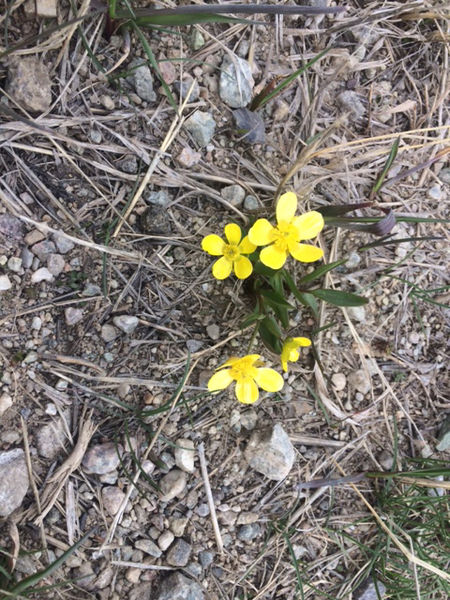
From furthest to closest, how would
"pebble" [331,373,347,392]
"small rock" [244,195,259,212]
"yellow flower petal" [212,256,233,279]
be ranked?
"pebble" [331,373,347,392], "small rock" [244,195,259,212], "yellow flower petal" [212,256,233,279]

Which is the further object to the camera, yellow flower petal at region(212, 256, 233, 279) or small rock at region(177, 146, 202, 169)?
small rock at region(177, 146, 202, 169)

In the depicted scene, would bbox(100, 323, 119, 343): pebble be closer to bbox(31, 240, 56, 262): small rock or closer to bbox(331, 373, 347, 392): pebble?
bbox(31, 240, 56, 262): small rock

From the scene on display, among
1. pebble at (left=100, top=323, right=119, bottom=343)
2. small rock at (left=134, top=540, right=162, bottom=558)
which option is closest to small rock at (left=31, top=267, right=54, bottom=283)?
pebble at (left=100, top=323, right=119, bottom=343)

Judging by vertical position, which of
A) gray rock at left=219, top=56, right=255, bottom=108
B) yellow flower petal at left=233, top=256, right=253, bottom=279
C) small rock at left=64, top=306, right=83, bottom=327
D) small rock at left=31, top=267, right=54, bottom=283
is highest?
gray rock at left=219, top=56, right=255, bottom=108

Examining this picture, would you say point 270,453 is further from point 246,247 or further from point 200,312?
point 246,247

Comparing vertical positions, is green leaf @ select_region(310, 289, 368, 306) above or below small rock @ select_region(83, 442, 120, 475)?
above

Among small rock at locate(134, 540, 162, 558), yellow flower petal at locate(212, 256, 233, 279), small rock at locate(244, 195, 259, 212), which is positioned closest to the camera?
yellow flower petal at locate(212, 256, 233, 279)

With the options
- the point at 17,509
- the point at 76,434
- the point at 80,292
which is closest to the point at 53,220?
the point at 80,292
